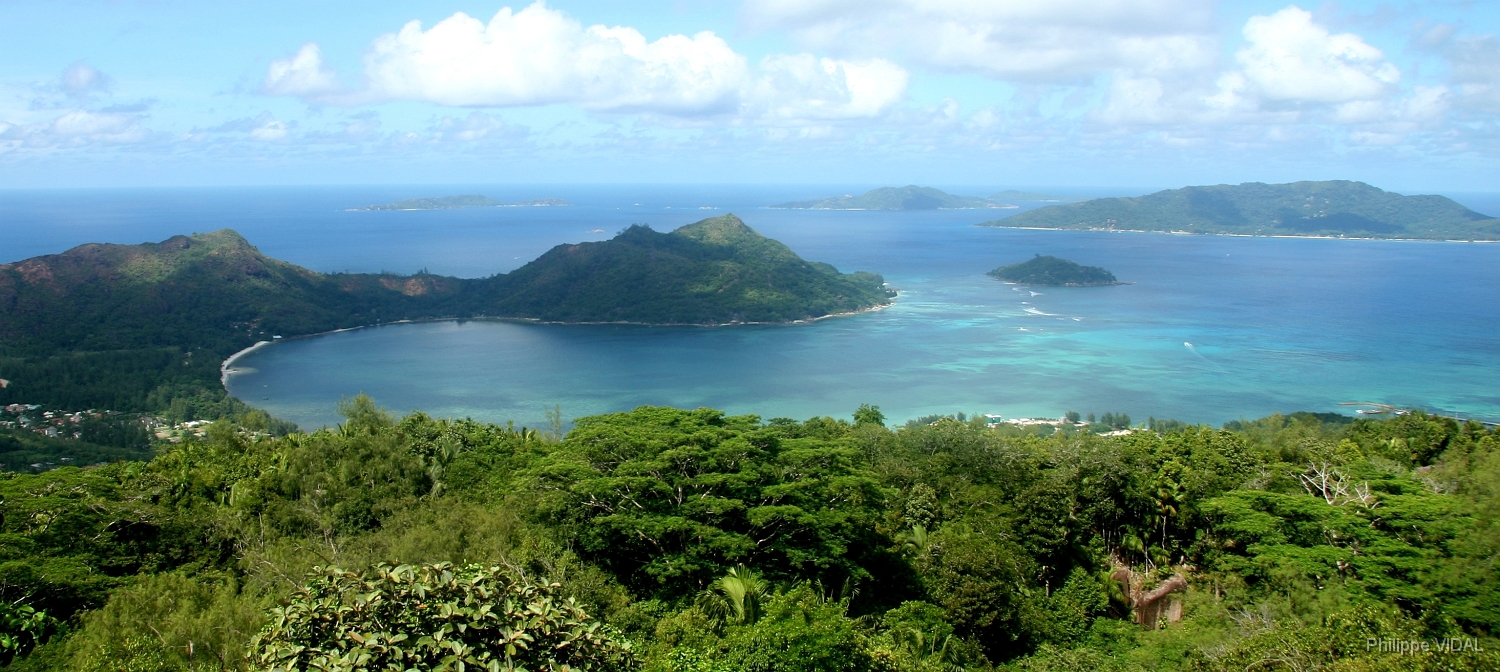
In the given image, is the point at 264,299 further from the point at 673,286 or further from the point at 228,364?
the point at 673,286

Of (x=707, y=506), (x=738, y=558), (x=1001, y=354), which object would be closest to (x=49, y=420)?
(x=707, y=506)

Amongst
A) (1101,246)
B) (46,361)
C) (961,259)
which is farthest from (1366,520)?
(1101,246)

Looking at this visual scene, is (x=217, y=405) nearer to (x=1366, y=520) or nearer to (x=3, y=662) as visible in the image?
(x=3, y=662)

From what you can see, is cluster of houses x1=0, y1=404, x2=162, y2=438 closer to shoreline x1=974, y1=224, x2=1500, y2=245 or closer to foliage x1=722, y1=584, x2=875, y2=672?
foliage x1=722, y1=584, x2=875, y2=672

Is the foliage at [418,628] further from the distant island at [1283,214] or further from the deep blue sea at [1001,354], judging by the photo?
the distant island at [1283,214]

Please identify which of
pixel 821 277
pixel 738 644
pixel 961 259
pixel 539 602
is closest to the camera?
pixel 539 602

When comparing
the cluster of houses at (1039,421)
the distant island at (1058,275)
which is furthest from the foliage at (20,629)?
the distant island at (1058,275)

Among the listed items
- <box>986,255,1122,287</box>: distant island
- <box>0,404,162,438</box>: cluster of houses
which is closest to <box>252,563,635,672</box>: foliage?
<box>0,404,162,438</box>: cluster of houses
